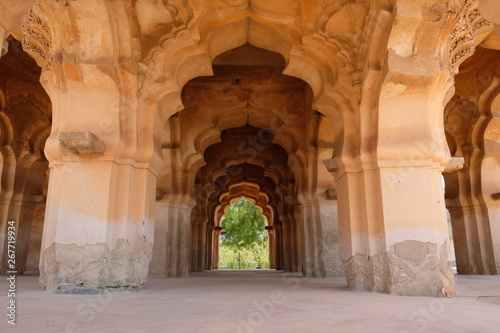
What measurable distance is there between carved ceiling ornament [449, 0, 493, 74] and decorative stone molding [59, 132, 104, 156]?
506 centimetres

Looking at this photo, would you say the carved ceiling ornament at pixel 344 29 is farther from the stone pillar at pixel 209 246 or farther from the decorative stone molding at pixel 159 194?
the stone pillar at pixel 209 246

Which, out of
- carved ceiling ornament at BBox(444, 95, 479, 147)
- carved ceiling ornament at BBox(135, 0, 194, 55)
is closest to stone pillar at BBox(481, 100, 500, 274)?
carved ceiling ornament at BBox(444, 95, 479, 147)

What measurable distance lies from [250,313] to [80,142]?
325cm

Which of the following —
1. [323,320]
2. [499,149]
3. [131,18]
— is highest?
[131,18]

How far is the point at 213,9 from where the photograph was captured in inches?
256

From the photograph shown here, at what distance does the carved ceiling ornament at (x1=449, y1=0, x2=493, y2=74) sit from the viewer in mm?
5719

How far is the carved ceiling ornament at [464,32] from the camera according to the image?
5719 mm

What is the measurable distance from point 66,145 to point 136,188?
3.91ft

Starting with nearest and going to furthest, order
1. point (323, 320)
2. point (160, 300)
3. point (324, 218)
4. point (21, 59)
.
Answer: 1. point (323, 320)
2. point (160, 300)
3. point (324, 218)
4. point (21, 59)

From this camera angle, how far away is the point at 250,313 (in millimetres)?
3684

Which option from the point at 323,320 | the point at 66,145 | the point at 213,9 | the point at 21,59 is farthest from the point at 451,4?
the point at 21,59

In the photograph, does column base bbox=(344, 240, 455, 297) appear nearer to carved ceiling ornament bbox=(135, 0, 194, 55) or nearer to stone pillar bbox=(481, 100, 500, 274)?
carved ceiling ornament bbox=(135, 0, 194, 55)

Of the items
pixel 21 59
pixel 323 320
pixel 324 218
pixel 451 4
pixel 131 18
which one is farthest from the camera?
pixel 21 59

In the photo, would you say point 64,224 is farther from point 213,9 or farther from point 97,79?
point 213,9
